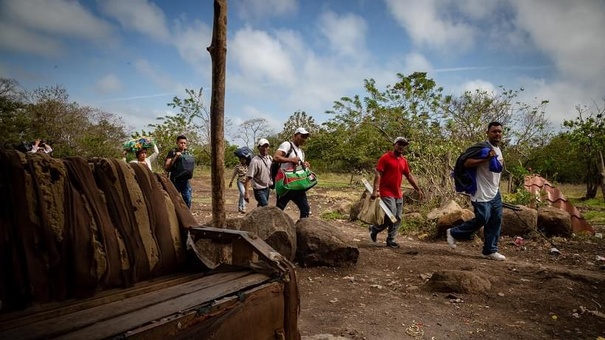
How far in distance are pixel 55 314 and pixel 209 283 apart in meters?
0.73

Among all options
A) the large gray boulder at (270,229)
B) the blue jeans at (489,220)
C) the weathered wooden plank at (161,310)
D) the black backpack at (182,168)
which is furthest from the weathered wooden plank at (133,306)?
the black backpack at (182,168)

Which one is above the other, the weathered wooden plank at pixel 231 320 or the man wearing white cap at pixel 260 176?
the man wearing white cap at pixel 260 176

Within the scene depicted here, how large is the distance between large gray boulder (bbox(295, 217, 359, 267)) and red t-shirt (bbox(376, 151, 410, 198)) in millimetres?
1467

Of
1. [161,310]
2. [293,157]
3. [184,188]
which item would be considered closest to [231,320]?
[161,310]

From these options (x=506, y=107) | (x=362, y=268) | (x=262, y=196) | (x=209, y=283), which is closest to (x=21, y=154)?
(x=209, y=283)

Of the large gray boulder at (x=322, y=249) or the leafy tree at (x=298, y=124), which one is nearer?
the large gray boulder at (x=322, y=249)

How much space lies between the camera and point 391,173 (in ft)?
19.1

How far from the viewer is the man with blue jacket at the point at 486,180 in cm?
513

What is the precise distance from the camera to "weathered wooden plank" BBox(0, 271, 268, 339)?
1343 millimetres

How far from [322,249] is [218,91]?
2.50 metres

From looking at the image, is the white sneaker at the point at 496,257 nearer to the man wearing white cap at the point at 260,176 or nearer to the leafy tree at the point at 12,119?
the man wearing white cap at the point at 260,176

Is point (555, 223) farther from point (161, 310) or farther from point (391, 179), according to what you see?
point (161, 310)

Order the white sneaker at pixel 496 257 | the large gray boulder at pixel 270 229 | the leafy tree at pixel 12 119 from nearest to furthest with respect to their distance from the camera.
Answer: the large gray boulder at pixel 270 229 < the white sneaker at pixel 496 257 < the leafy tree at pixel 12 119

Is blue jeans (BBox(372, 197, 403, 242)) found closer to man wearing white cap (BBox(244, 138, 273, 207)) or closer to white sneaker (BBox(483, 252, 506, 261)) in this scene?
white sneaker (BBox(483, 252, 506, 261))
